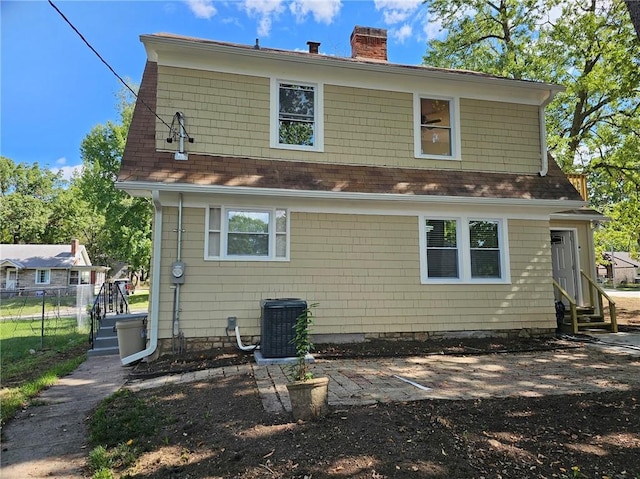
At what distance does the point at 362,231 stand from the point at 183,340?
3.91m

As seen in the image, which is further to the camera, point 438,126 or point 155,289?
point 438,126

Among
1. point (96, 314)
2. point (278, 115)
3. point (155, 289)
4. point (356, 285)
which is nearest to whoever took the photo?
point (155, 289)

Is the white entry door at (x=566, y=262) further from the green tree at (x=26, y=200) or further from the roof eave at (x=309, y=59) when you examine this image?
the green tree at (x=26, y=200)

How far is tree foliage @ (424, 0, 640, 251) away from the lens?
44.5 ft

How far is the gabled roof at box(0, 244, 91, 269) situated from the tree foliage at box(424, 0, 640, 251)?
35.2 metres

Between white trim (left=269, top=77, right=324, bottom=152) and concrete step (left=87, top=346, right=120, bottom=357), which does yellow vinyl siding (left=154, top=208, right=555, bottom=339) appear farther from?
concrete step (left=87, top=346, right=120, bottom=357)

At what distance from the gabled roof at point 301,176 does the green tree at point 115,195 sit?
17.1 meters

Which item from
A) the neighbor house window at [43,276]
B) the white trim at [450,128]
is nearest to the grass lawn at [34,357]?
the white trim at [450,128]

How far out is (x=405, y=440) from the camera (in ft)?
10.3

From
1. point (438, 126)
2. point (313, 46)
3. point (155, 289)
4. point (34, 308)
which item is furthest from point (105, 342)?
point (34, 308)

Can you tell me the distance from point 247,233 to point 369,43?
21.1 feet

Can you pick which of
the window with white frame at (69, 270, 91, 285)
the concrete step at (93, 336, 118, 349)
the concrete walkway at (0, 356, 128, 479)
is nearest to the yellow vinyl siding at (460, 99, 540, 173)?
the concrete walkway at (0, 356, 128, 479)

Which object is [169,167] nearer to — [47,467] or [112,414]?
[112,414]

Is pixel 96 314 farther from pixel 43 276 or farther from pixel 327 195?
pixel 43 276
